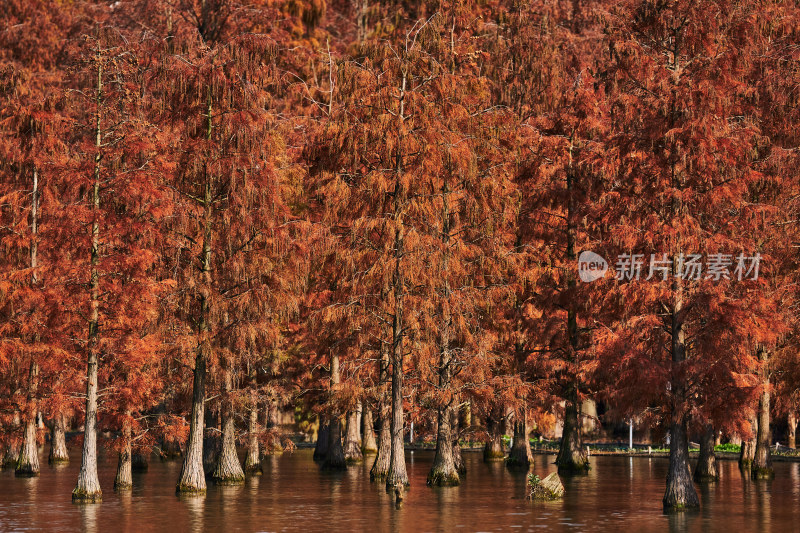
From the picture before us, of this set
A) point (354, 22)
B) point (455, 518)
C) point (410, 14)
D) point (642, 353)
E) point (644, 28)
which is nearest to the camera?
point (455, 518)

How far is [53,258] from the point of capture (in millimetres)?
40781

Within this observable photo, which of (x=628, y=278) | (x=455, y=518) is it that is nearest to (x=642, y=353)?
(x=628, y=278)

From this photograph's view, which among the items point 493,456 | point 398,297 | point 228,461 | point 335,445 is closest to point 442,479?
point 398,297

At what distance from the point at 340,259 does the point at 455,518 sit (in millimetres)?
11357

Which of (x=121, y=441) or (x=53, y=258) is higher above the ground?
(x=53, y=258)

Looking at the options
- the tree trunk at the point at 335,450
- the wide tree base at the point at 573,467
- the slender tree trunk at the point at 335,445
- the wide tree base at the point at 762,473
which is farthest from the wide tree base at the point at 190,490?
the wide tree base at the point at 762,473

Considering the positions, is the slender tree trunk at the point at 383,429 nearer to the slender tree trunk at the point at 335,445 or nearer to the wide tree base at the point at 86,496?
the slender tree trunk at the point at 335,445

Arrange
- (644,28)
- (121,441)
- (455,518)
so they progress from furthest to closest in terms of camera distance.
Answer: (121,441)
(644,28)
(455,518)

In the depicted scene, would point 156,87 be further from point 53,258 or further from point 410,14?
point 410,14

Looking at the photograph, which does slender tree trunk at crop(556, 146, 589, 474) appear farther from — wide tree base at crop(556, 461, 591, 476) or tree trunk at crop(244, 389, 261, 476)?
tree trunk at crop(244, 389, 261, 476)

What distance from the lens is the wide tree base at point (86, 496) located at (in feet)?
113

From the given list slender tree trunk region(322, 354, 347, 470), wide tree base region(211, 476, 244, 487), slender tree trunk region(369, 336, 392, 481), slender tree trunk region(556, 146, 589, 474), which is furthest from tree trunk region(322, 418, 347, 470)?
slender tree trunk region(556, 146, 589, 474)

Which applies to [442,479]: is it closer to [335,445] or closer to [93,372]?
[335,445]

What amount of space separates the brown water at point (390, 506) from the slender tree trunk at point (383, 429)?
3.43 ft
